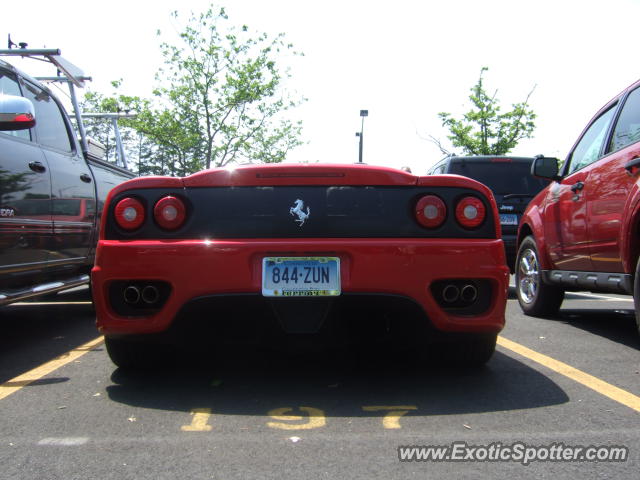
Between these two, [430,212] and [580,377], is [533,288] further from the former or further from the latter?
[430,212]

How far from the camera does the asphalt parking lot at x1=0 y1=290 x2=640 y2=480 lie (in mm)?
2139

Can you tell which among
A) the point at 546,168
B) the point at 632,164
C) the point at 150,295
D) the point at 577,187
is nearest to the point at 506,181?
the point at 546,168

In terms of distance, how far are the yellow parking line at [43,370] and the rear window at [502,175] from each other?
17.5 ft

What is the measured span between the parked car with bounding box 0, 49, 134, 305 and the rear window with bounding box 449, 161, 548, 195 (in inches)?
178

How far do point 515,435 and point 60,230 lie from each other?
12.3 feet

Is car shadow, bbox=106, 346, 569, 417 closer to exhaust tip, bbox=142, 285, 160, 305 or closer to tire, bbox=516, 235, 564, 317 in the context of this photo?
exhaust tip, bbox=142, 285, 160, 305

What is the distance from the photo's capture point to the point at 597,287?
458 cm

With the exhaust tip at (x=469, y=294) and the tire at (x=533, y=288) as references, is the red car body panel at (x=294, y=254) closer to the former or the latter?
the exhaust tip at (x=469, y=294)

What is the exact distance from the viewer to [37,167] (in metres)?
4.32

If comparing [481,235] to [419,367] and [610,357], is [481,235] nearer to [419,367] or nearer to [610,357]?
[419,367]

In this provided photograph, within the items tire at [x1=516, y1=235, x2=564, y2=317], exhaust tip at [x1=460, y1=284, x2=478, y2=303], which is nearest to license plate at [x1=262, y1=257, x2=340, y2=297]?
exhaust tip at [x1=460, y1=284, x2=478, y2=303]

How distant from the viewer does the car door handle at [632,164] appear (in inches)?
151

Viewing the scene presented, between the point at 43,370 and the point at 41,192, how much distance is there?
1380 mm

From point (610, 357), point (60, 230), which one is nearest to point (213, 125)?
point (60, 230)
